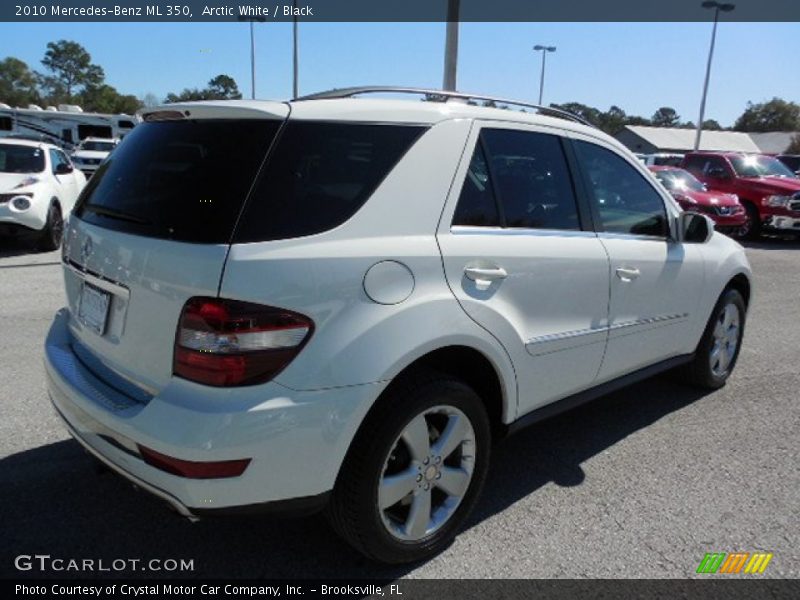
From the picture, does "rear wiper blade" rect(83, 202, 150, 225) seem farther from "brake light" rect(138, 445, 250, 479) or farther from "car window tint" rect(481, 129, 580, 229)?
"car window tint" rect(481, 129, 580, 229)

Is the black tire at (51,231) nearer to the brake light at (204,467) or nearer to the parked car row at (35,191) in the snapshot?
the parked car row at (35,191)

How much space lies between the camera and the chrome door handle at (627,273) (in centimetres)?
329

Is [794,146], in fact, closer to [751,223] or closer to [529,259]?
[751,223]

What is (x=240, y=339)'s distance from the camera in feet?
6.61

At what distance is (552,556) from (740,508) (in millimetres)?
1102

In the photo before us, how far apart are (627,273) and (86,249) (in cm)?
258

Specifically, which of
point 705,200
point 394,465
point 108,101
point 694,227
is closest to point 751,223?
point 705,200

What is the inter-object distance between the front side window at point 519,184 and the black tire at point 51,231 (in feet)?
27.8

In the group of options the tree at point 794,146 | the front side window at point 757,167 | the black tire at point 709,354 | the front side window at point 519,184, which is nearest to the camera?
the front side window at point 519,184

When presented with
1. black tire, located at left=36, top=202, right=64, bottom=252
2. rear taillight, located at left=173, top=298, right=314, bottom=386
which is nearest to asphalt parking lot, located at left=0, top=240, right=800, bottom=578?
rear taillight, located at left=173, top=298, right=314, bottom=386

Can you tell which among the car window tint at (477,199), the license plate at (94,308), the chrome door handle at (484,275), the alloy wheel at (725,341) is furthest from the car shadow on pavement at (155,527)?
the alloy wheel at (725,341)

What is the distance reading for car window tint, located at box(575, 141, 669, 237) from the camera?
10.9 ft

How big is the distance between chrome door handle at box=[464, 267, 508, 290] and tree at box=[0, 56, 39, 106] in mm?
96843

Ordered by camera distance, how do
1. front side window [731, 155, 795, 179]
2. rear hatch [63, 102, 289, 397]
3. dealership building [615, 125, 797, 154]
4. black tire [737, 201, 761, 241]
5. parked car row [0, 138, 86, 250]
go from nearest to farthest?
rear hatch [63, 102, 289, 397] → parked car row [0, 138, 86, 250] → black tire [737, 201, 761, 241] → front side window [731, 155, 795, 179] → dealership building [615, 125, 797, 154]
